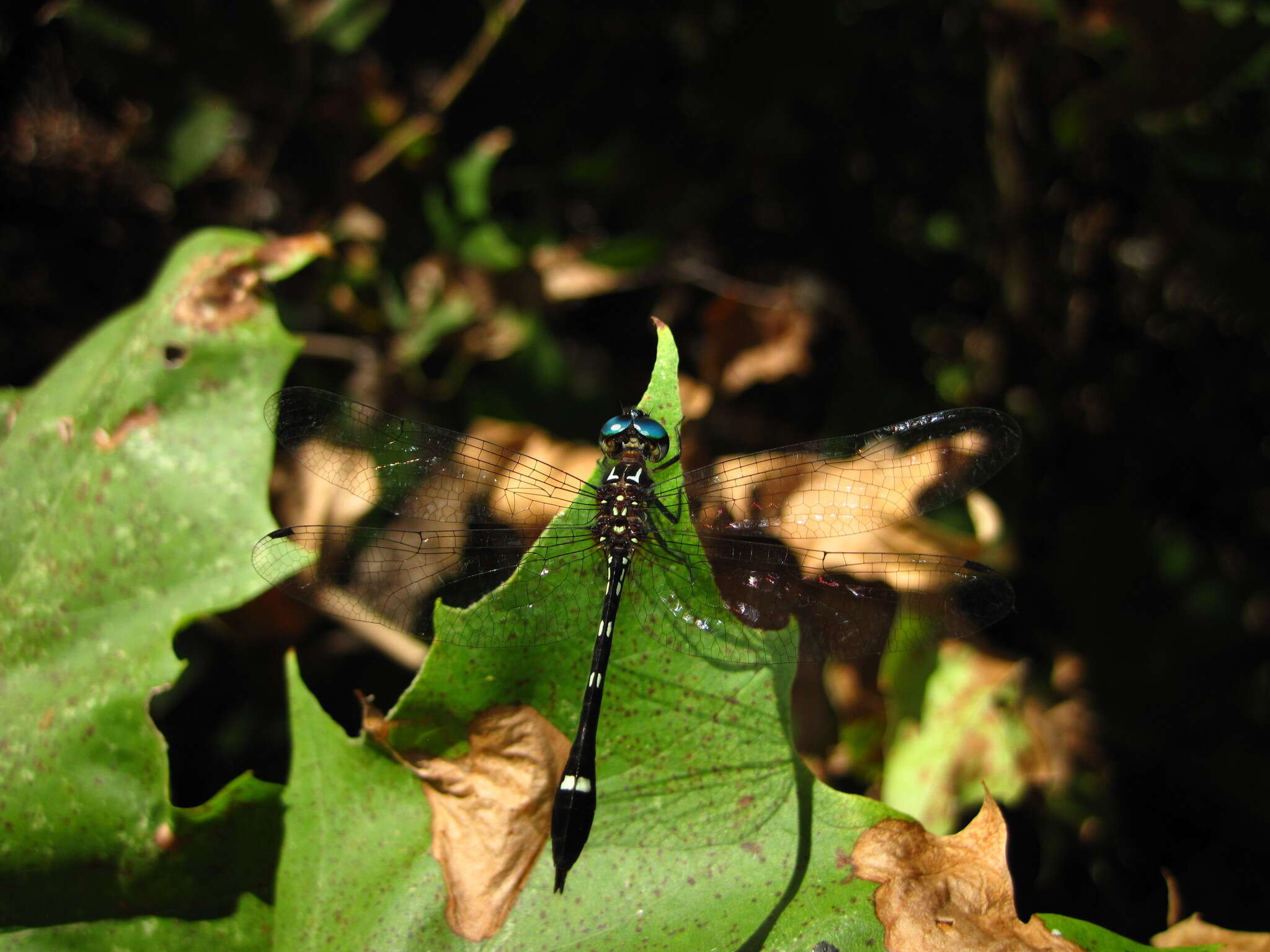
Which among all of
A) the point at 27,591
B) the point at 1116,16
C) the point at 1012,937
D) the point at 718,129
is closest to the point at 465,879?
the point at 1012,937

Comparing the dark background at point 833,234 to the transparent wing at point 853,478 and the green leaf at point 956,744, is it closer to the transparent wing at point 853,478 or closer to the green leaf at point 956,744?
the green leaf at point 956,744

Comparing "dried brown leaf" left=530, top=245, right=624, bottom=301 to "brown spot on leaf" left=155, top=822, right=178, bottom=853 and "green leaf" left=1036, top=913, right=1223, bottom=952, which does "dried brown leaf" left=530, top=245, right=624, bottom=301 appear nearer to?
"brown spot on leaf" left=155, top=822, right=178, bottom=853

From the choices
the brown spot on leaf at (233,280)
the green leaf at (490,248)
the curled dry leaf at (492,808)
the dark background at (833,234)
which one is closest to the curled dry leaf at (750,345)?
the dark background at (833,234)

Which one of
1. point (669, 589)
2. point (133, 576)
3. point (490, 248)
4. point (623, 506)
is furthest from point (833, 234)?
point (133, 576)

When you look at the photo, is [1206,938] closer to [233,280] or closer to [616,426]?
[616,426]

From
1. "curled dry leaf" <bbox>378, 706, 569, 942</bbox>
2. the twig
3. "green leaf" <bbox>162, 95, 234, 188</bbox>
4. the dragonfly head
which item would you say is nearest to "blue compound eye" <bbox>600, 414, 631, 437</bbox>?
the dragonfly head

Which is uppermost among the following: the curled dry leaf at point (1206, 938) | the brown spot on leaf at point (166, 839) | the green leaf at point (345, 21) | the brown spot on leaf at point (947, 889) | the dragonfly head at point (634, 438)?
the green leaf at point (345, 21)
